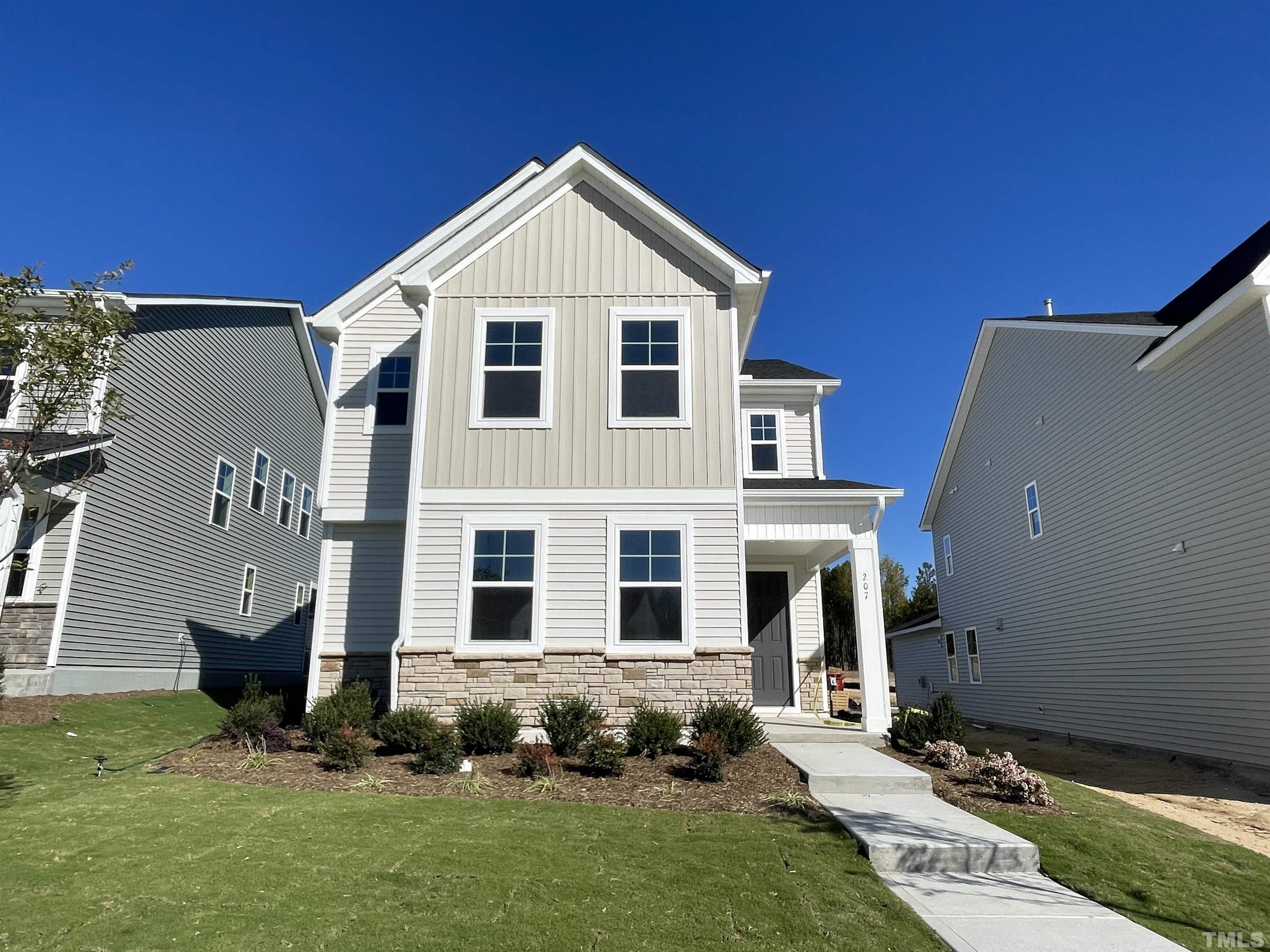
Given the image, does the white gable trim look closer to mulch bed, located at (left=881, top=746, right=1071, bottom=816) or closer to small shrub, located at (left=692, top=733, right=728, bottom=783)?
mulch bed, located at (left=881, top=746, right=1071, bottom=816)

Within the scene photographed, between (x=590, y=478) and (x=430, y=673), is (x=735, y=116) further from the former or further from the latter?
(x=430, y=673)

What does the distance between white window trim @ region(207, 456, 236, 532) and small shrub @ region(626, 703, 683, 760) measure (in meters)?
12.9

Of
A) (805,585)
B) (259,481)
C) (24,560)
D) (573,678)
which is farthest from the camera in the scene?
(259,481)

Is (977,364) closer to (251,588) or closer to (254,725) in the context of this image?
(254,725)

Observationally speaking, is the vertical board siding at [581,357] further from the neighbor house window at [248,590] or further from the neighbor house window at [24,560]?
the neighbor house window at [248,590]

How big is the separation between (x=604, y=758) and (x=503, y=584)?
314 centimetres

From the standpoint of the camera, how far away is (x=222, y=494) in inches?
688

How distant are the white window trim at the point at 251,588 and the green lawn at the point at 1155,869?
A: 1735 centimetres

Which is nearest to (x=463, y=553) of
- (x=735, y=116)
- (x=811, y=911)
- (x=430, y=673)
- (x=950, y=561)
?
(x=430, y=673)

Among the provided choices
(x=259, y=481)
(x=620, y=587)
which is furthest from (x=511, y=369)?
(x=259, y=481)

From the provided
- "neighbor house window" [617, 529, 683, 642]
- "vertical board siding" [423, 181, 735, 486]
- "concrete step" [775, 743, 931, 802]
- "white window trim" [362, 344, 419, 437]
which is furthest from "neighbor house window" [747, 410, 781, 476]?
"concrete step" [775, 743, 931, 802]

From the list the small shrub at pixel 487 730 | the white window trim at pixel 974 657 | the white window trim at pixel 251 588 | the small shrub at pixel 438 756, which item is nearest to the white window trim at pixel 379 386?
the small shrub at pixel 487 730

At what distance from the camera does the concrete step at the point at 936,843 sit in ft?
18.4

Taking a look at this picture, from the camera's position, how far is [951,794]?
746 centimetres
